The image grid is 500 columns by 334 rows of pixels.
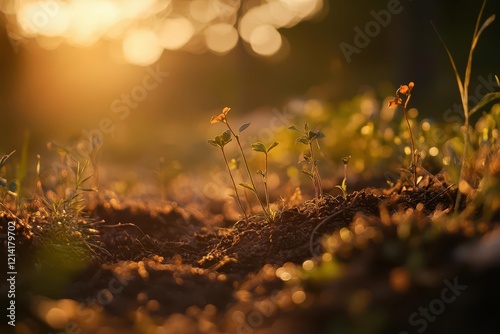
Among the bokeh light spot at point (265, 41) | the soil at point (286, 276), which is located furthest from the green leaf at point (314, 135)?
the bokeh light spot at point (265, 41)

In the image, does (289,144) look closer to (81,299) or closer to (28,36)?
(81,299)

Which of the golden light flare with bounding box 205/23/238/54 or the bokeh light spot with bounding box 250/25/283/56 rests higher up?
the golden light flare with bounding box 205/23/238/54

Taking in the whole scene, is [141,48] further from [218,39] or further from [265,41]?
[265,41]

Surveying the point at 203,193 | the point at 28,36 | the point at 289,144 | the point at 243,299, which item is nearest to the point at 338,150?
the point at 289,144

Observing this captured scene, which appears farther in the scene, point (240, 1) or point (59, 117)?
point (59, 117)

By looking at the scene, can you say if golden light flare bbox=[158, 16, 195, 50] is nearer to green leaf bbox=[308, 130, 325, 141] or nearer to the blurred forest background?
the blurred forest background

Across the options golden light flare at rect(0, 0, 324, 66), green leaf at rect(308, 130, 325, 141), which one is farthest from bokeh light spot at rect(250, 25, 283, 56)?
green leaf at rect(308, 130, 325, 141)

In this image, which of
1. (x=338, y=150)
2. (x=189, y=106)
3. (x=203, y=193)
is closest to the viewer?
Result: (x=338, y=150)
